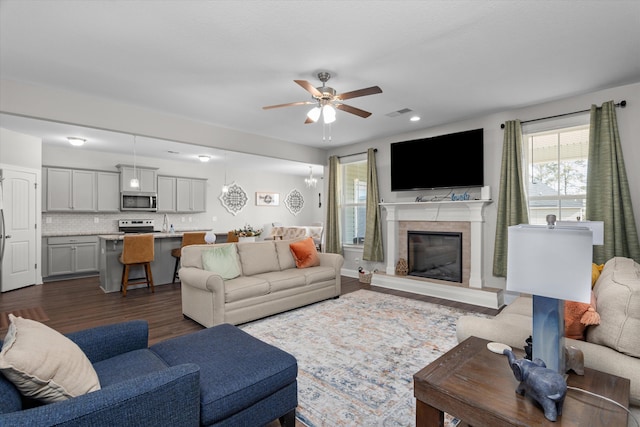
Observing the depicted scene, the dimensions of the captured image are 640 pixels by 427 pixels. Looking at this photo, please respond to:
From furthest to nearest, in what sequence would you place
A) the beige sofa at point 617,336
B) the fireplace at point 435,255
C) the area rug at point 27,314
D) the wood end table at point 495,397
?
the fireplace at point 435,255 < the area rug at point 27,314 < the beige sofa at point 617,336 < the wood end table at point 495,397

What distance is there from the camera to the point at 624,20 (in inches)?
90.8

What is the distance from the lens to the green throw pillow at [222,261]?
12.0 feet

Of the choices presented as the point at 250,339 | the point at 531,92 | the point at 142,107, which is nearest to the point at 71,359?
the point at 250,339

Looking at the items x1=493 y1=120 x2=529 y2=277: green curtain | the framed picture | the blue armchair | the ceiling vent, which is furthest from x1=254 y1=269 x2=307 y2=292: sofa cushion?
the framed picture

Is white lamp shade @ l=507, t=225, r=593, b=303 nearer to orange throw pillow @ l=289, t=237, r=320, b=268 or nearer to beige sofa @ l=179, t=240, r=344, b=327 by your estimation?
beige sofa @ l=179, t=240, r=344, b=327

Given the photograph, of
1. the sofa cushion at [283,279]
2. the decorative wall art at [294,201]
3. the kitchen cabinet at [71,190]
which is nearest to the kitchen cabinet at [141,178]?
the kitchen cabinet at [71,190]

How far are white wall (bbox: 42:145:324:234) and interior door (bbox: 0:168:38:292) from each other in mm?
825

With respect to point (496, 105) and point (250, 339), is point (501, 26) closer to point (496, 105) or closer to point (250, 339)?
point (496, 105)

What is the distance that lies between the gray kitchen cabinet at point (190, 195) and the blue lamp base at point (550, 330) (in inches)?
305

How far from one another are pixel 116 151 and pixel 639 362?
315 inches

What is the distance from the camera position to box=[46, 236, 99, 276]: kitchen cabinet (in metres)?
5.89

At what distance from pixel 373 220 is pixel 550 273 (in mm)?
4678

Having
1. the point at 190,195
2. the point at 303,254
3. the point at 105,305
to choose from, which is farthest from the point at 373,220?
the point at 190,195

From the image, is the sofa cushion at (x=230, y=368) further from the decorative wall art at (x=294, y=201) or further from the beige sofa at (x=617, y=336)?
the decorative wall art at (x=294, y=201)
